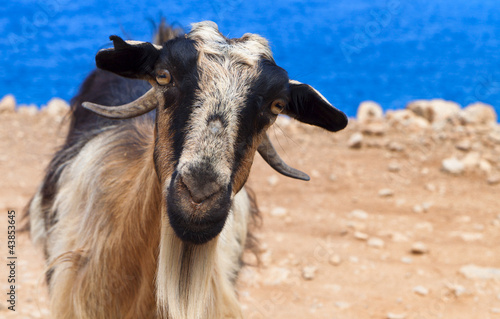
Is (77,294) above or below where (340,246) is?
below

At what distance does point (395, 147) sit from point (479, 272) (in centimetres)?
303

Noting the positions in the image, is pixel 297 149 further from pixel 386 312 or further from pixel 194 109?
pixel 194 109

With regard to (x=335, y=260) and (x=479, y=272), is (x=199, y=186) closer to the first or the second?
(x=335, y=260)

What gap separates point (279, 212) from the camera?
21.5 feet

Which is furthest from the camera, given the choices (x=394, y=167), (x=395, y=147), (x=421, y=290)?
(x=395, y=147)

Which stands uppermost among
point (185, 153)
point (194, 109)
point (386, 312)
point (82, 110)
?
point (82, 110)

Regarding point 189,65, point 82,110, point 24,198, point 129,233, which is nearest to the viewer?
point 189,65

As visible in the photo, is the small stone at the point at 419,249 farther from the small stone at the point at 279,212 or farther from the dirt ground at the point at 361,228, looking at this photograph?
the small stone at the point at 279,212

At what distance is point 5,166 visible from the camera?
296 inches

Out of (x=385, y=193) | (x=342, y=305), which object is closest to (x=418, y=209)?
(x=385, y=193)

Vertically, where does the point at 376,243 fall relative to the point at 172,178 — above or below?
above

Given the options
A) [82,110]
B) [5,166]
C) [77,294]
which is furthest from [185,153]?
[5,166]

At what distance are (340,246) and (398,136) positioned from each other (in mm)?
3165

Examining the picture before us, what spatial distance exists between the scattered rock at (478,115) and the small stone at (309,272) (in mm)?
4631
